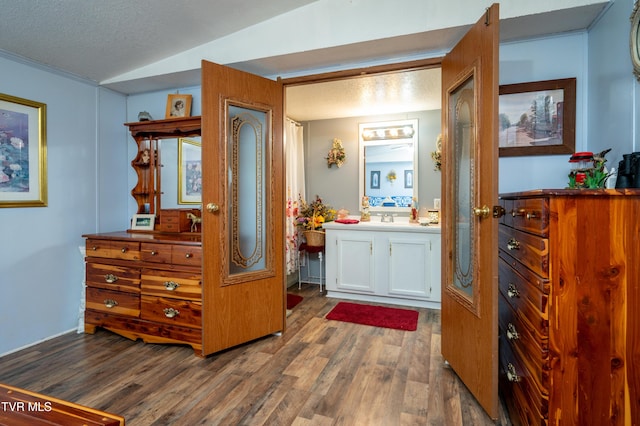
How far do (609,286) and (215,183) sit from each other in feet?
7.38

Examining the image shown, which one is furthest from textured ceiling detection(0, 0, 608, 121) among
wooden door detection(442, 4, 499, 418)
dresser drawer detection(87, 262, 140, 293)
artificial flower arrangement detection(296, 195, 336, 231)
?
artificial flower arrangement detection(296, 195, 336, 231)

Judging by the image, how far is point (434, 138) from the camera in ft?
13.0

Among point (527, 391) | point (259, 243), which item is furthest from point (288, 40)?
point (527, 391)

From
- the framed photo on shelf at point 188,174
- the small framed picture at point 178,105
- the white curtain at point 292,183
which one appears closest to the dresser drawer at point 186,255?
the framed photo on shelf at point 188,174

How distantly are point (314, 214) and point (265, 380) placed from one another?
254cm

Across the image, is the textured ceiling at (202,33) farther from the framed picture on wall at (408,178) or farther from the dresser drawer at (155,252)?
the dresser drawer at (155,252)

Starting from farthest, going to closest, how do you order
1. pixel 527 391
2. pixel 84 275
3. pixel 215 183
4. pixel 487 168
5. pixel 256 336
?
pixel 84 275 < pixel 256 336 < pixel 215 183 < pixel 487 168 < pixel 527 391

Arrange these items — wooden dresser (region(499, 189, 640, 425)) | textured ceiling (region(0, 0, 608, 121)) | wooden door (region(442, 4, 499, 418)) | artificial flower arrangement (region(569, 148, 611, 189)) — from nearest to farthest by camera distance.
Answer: wooden dresser (region(499, 189, 640, 425))
artificial flower arrangement (region(569, 148, 611, 189))
wooden door (region(442, 4, 499, 418))
textured ceiling (region(0, 0, 608, 121))

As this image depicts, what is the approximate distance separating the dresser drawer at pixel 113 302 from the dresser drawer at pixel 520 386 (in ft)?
8.62

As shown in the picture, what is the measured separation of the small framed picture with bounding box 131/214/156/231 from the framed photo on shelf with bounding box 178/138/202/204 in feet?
1.01

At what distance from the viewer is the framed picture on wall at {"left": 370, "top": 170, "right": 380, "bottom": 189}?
13.9ft

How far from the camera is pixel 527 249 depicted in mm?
1415

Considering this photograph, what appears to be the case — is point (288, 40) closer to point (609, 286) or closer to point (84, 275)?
point (609, 286)

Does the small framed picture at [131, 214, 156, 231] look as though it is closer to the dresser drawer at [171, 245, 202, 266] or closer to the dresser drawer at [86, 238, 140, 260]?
the dresser drawer at [86, 238, 140, 260]
